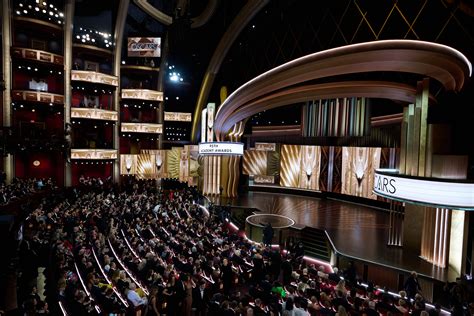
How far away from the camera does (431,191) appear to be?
26.7ft

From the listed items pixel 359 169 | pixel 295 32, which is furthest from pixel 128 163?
pixel 359 169

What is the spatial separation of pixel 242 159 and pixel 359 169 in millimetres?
10317

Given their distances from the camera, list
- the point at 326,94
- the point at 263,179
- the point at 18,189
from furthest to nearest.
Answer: the point at 263,179 < the point at 18,189 < the point at 326,94

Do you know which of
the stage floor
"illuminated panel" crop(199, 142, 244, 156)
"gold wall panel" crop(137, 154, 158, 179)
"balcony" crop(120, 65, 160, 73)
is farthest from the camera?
"balcony" crop(120, 65, 160, 73)

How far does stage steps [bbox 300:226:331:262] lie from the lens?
12625mm

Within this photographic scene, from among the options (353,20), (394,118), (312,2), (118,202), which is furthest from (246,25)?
(118,202)

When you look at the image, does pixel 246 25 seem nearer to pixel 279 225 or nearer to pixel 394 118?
pixel 394 118

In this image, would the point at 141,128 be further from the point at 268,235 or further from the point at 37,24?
the point at 268,235

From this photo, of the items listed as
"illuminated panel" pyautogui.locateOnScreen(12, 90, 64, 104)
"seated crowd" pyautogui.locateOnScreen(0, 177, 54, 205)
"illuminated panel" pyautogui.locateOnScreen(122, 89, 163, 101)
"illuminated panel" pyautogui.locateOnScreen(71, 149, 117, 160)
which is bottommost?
"seated crowd" pyautogui.locateOnScreen(0, 177, 54, 205)

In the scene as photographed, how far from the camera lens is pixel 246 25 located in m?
24.1

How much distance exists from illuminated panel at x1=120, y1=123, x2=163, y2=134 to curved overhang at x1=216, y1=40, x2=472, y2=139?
758 inches

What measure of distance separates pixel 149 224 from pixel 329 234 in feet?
25.7

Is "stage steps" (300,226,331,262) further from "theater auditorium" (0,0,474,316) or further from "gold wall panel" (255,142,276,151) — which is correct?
"gold wall panel" (255,142,276,151)

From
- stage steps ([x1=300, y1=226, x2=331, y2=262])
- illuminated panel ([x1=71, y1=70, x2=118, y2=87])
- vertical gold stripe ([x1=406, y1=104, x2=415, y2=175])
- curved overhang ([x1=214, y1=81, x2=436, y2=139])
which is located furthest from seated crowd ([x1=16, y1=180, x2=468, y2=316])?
illuminated panel ([x1=71, y1=70, x2=118, y2=87])
